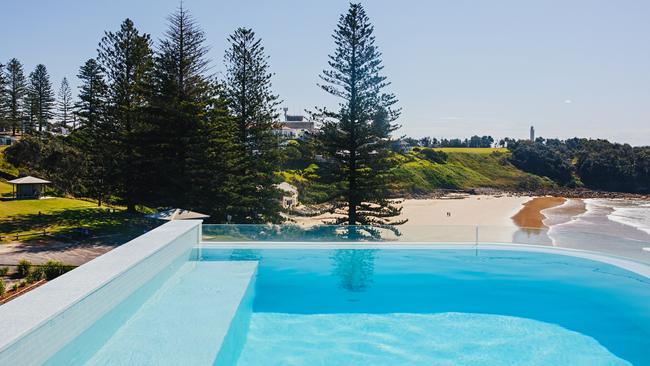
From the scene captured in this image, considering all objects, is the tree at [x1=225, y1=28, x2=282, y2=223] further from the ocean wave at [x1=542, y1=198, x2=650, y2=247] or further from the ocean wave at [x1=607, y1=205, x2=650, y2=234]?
the ocean wave at [x1=607, y1=205, x2=650, y2=234]

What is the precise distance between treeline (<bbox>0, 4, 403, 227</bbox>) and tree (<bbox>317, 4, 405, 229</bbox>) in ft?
0.13

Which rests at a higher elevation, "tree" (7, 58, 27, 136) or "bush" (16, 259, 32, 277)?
"tree" (7, 58, 27, 136)

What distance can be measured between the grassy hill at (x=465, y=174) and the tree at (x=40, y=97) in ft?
117

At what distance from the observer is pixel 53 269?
12.0 meters

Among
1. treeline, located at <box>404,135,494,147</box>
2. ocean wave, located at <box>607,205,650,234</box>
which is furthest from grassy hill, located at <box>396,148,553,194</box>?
ocean wave, located at <box>607,205,650,234</box>

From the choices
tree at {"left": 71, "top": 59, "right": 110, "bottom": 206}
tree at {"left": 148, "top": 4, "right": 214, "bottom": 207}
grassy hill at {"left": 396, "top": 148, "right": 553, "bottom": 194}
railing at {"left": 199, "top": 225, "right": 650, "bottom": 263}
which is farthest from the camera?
grassy hill at {"left": 396, "top": 148, "right": 553, "bottom": 194}

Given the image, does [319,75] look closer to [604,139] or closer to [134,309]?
[134,309]

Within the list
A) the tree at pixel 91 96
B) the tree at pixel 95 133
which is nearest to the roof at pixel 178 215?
the tree at pixel 95 133

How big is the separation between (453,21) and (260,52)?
8.16 meters

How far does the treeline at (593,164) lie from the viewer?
192 feet

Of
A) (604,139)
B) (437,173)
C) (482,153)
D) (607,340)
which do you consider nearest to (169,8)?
(607,340)

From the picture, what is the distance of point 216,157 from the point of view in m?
19.4

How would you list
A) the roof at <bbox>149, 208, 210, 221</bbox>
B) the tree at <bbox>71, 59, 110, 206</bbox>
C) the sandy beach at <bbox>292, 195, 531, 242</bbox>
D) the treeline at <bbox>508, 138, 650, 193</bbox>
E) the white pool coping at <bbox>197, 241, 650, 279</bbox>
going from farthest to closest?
the treeline at <bbox>508, 138, 650, 193</bbox>
the tree at <bbox>71, 59, 110, 206</bbox>
the roof at <bbox>149, 208, 210, 221</bbox>
the sandy beach at <bbox>292, 195, 531, 242</bbox>
the white pool coping at <bbox>197, 241, 650, 279</bbox>

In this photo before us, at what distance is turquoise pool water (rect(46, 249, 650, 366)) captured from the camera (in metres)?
4.61
